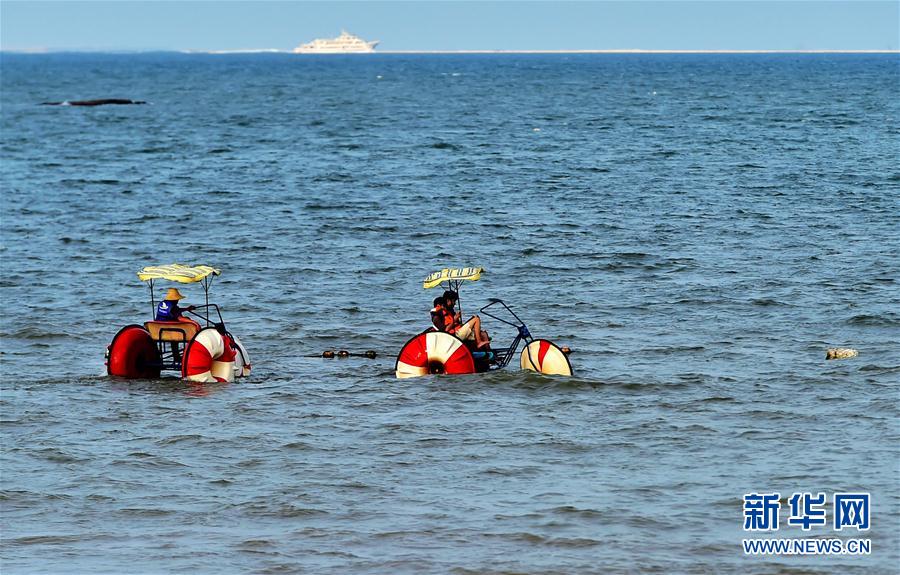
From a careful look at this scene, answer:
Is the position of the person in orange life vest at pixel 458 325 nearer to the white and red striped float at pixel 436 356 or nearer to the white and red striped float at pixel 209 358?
the white and red striped float at pixel 436 356

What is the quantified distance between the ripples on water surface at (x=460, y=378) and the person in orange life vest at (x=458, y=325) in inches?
43.8

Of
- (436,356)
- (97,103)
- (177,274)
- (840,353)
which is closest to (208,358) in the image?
(177,274)

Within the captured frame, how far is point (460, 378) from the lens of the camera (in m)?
22.7

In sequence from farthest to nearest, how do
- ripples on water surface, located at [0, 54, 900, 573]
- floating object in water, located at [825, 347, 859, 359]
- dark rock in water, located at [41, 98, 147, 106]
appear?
1. dark rock in water, located at [41, 98, 147, 106]
2. floating object in water, located at [825, 347, 859, 359]
3. ripples on water surface, located at [0, 54, 900, 573]

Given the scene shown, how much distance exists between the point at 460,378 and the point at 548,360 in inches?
62.7

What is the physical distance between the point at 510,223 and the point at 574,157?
23231mm

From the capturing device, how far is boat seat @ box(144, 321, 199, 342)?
77.1 ft

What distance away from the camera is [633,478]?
1738cm

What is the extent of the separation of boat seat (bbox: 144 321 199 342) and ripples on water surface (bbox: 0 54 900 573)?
861 mm

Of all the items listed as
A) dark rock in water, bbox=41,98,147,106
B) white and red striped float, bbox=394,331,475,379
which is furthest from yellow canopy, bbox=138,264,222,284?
dark rock in water, bbox=41,98,147,106

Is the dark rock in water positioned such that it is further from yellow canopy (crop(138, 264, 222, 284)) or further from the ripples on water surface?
yellow canopy (crop(138, 264, 222, 284))

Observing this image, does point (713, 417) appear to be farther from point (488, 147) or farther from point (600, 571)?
point (488, 147)

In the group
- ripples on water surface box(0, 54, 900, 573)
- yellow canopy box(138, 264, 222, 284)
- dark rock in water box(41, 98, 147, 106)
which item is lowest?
ripples on water surface box(0, 54, 900, 573)

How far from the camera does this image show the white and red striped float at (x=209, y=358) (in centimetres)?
2283
